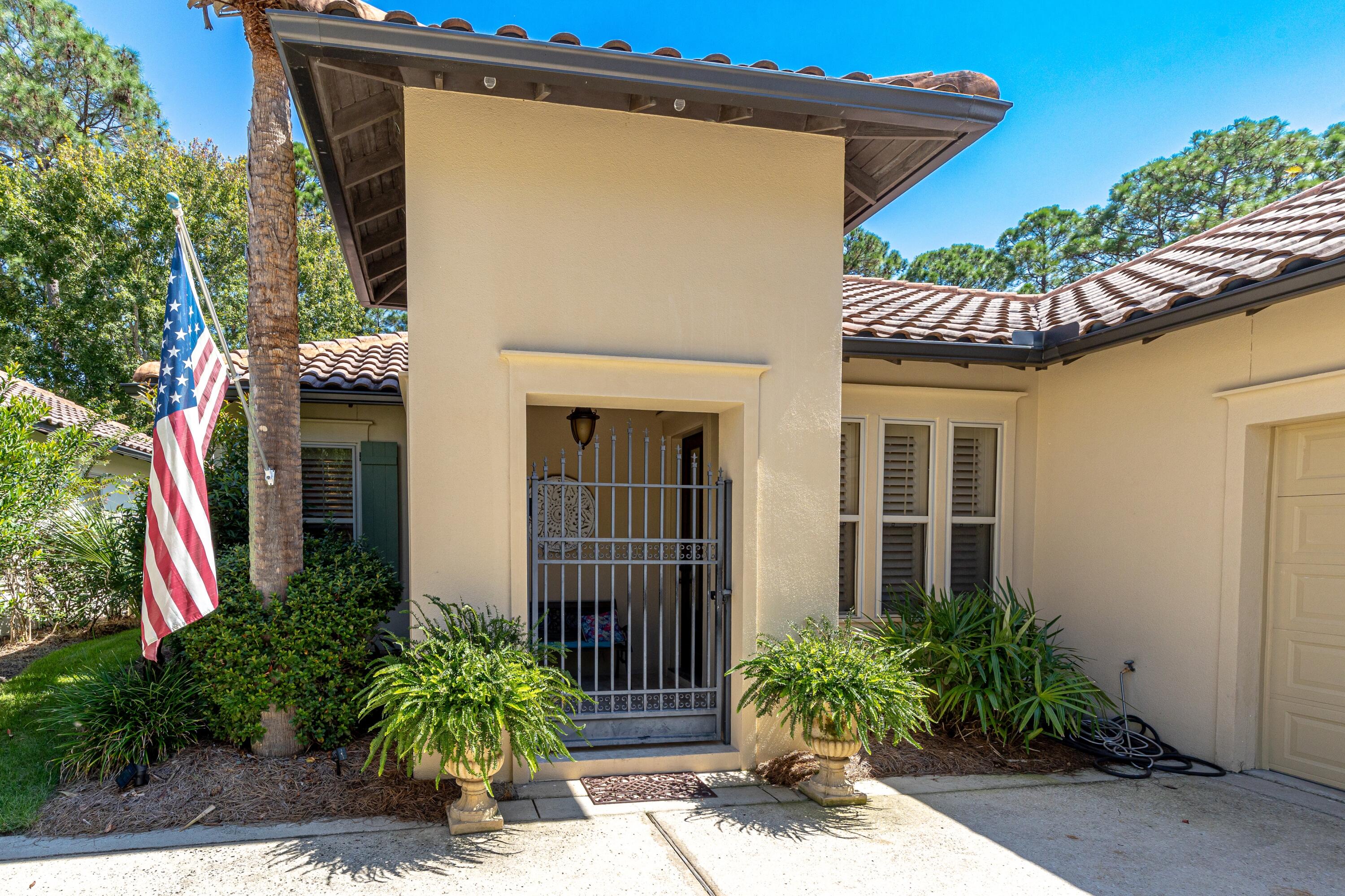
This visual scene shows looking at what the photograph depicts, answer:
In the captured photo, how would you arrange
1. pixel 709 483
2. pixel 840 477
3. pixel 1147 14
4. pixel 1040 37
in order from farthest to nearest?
pixel 1040 37 → pixel 1147 14 → pixel 840 477 → pixel 709 483

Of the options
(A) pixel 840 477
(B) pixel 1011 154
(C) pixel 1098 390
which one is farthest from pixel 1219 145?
(A) pixel 840 477

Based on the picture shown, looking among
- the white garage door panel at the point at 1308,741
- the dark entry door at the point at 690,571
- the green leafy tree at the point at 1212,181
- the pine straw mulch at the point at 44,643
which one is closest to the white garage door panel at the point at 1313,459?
the white garage door panel at the point at 1308,741

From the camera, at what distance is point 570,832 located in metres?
4.25

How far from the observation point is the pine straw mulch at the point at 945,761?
517cm

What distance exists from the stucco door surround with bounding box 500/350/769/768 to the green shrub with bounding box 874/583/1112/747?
1223 mm

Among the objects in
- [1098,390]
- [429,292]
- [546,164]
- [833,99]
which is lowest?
[1098,390]

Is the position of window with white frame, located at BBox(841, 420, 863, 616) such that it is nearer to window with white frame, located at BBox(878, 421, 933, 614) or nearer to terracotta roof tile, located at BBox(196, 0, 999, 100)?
window with white frame, located at BBox(878, 421, 933, 614)

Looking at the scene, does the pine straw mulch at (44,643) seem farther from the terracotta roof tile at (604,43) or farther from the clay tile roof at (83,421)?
the terracotta roof tile at (604,43)

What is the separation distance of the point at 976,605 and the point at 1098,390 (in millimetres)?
2262

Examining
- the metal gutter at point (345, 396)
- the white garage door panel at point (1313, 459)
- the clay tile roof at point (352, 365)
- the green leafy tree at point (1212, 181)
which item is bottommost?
the white garage door panel at point (1313, 459)

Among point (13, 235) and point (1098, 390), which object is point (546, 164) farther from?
point (13, 235)

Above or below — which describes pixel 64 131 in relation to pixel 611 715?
above

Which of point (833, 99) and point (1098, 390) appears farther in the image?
point (1098, 390)

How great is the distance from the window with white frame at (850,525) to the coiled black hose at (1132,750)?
2.00 metres
